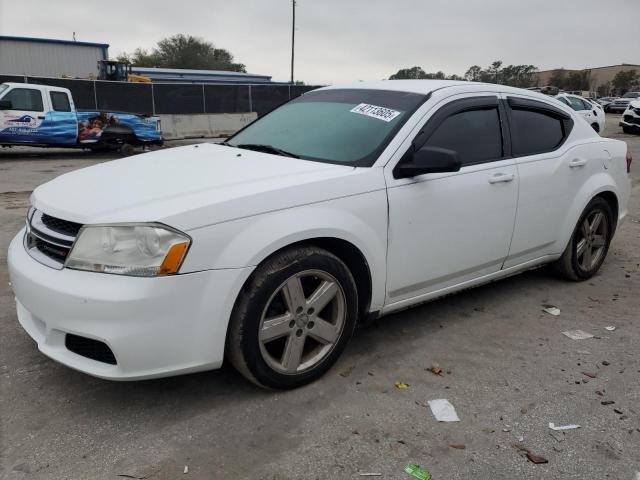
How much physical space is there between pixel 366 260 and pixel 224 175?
0.91m

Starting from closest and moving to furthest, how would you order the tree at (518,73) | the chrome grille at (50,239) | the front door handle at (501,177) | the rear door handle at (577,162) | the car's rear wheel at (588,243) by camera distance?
the chrome grille at (50,239) < the front door handle at (501,177) < the rear door handle at (577,162) < the car's rear wheel at (588,243) < the tree at (518,73)

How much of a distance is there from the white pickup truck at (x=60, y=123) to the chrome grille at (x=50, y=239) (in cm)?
1287

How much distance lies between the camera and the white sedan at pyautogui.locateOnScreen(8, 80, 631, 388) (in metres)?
2.49

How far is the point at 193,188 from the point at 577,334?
110 inches

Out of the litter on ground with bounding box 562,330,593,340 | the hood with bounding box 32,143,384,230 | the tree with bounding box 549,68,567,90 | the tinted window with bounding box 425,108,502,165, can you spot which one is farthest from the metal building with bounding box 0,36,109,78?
the tree with bounding box 549,68,567,90

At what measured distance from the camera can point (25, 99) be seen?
560 inches

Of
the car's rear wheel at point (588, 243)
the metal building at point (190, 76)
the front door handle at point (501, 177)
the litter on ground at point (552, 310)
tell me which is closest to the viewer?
the front door handle at point (501, 177)

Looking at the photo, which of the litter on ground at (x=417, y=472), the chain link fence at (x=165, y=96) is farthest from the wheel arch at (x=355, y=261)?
the chain link fence at (x=165, y=96)

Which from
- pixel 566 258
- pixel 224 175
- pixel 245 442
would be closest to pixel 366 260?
pixel 224 175

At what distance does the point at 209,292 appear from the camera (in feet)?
8.38

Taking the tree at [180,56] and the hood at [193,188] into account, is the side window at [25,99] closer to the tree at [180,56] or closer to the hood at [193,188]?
the hood at [193,188]

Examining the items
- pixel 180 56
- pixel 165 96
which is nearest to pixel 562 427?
pixel 165 96

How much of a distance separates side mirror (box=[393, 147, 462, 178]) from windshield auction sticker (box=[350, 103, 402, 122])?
13.3 inches

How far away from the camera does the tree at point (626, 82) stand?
8266 cm
